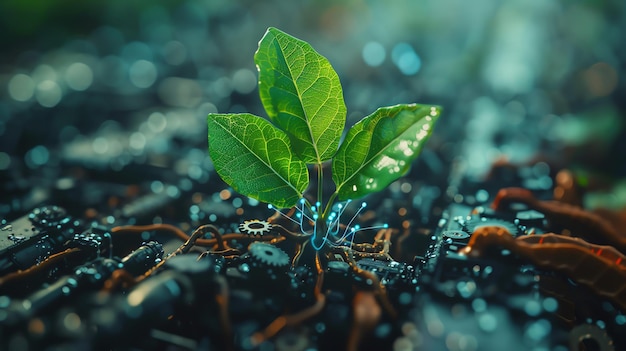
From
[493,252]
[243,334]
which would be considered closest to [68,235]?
[243,334]

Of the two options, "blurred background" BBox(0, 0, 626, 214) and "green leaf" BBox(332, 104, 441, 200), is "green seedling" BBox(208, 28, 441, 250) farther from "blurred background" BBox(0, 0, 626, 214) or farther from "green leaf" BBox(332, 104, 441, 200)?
"blurred background" BBox(0, 0, 626, 214)

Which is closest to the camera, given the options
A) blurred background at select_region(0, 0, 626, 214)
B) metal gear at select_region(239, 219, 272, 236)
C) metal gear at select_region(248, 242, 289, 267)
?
metal gear at select_region(248, 242, 289, 267)

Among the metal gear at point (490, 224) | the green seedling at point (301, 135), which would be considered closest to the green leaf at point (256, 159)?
the green seedling at point (301, 135)

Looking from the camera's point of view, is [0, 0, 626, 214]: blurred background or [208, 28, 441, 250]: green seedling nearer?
[208, 28, 441, 250]: green seedling

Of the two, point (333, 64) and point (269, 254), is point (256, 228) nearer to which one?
point (269, 254)

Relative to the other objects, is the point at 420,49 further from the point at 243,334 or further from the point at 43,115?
the point at 243,334

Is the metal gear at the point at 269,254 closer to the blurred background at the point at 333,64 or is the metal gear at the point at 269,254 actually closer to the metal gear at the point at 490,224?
the metal gear at the point at 490,224

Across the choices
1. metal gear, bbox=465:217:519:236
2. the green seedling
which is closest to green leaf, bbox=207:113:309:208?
the green seedling
